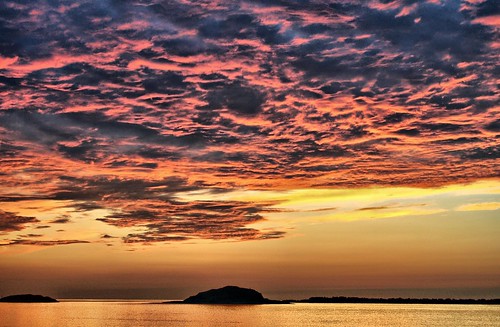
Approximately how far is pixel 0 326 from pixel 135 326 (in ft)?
130

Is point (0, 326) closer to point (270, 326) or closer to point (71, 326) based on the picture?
point (71, 326)

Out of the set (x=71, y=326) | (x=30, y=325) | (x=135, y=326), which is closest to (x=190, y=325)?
(x=135, y=326)

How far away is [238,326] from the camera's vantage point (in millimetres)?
188125

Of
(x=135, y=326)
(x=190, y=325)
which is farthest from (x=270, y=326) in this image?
Result: (x=135, y=326)

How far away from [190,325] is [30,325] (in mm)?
49647

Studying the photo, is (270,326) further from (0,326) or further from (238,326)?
(0,326)

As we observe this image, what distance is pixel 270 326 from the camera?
7662 inches

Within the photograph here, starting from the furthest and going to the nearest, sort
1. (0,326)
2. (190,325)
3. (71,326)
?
1. (190,325)
2. (71,326)
3. (0,326)

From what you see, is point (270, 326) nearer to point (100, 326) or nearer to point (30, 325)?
point (100, 326)

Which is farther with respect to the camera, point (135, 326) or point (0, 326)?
point (135, 326)

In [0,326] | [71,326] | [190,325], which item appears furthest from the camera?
[190,325]

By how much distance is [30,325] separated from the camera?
7323 inches

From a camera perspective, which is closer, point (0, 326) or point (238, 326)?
point (0, 326)

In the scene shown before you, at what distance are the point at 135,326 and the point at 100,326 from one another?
10.8m
